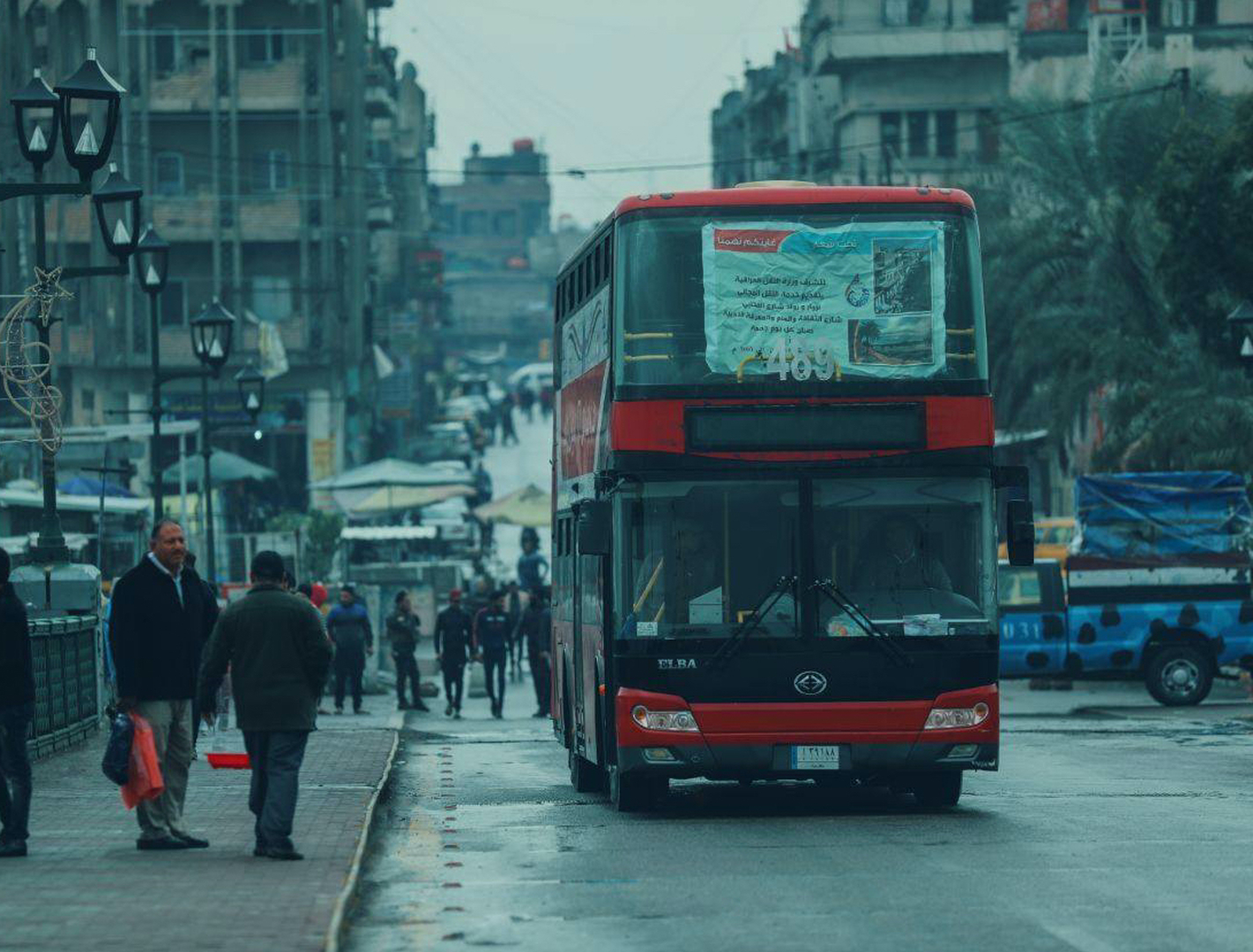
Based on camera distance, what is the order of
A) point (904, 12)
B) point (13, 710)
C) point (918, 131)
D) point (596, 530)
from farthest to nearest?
1. point (904, 12)
2. point (918, 131)
3. point (596, 530)
4. point (13, 710)

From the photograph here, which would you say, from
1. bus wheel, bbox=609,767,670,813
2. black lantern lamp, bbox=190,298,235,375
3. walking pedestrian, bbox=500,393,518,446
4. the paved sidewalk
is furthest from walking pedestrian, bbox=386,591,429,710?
walking pedestrian, bbox=500,393,518,446

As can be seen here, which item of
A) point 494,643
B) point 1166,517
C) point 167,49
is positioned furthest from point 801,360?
point 167,49

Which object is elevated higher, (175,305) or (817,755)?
(175,305)

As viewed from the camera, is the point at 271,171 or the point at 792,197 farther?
the point at 271,171

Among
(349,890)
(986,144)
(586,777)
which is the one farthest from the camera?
(986,144)

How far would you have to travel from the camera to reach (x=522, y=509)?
55.0 m

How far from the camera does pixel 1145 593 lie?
31.9 metres

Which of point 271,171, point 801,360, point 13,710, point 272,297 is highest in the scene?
point 271,171

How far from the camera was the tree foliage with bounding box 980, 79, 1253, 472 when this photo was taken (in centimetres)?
3922

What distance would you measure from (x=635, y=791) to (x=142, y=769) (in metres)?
4.77

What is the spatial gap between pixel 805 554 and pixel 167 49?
53147 mm

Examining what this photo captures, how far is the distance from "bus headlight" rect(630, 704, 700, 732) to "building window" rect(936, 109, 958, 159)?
6511cm

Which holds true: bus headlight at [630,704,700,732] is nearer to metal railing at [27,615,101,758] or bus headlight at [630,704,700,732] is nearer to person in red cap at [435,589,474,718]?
metal railing at [27,615,101,758]

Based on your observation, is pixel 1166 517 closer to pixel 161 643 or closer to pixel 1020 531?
pixel 1020 531
